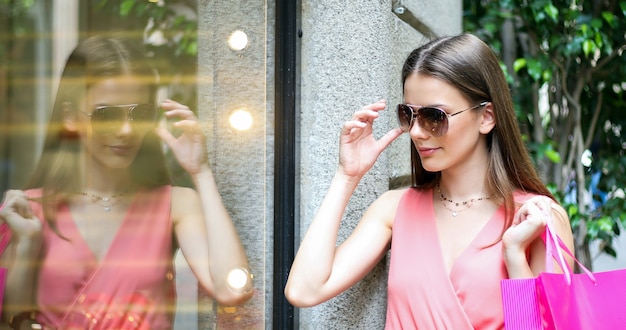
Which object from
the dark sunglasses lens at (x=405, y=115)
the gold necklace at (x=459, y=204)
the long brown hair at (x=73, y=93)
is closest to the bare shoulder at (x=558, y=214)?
the gold necklace at (x=459, y=204)

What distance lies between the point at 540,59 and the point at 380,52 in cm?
249

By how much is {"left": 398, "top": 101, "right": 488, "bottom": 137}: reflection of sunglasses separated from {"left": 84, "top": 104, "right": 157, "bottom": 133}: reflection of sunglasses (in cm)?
81

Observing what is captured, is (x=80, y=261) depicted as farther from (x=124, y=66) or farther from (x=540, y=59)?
(x=540, y=59)

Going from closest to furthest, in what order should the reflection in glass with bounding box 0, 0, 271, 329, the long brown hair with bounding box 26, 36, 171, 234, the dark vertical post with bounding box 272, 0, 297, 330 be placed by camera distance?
the reflection in glass with bounding box 0, 0, 271, 329, the long brown hair with bounding box 26, 36, 171, 234, the dark vertical post with bounding box 272, 0, 297, 330

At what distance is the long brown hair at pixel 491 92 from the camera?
8.04 ft

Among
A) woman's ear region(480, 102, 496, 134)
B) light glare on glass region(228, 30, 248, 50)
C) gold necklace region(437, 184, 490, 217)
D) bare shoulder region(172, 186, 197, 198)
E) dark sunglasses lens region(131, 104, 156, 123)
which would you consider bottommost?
gold necklace region(437, 184, 490, 217)

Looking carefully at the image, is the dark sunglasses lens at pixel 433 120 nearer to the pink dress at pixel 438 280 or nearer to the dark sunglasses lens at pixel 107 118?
the pink dress at pixel 438 280

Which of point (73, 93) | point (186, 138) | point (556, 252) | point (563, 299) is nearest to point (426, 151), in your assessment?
point (556, 252)

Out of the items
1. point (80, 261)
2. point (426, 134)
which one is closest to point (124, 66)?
point (80, 261)

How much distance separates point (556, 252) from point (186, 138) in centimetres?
112

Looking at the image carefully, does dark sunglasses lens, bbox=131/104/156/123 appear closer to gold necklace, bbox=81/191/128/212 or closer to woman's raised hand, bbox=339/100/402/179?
gold necklace, bbox=81/191/128/212

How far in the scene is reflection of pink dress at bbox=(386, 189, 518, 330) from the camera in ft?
7.63

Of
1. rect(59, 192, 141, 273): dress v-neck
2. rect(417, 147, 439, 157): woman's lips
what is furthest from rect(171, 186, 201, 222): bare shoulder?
rect(417, 147, 439, 157): woman's lips

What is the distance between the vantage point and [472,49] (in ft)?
8.18
